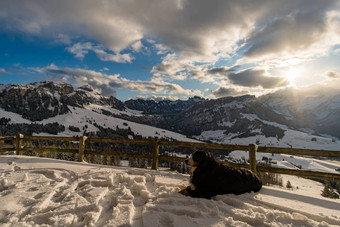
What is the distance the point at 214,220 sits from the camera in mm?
3375

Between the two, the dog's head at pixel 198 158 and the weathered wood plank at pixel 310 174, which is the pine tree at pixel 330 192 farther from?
the dog's head at pixel 198 158

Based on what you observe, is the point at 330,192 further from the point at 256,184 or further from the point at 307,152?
the point at 256,184

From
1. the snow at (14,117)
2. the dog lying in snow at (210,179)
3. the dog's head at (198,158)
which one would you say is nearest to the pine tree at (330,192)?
the dog lying in snow at (210,179)

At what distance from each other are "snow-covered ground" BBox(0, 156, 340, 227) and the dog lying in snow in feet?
0.55

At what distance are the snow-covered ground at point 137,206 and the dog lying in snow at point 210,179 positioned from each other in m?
0.17

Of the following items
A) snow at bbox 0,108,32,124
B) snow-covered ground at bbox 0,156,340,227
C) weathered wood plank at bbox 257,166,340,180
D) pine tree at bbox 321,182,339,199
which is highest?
snow at bbox 0,108,32,124

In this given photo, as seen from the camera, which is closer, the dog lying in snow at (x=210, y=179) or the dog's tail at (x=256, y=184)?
the dog lying in snow at (x=210, y=179)

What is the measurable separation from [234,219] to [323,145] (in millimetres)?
248771

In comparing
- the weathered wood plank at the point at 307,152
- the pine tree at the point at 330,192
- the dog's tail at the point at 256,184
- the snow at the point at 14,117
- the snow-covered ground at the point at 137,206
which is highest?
the snow at the point at 14,117

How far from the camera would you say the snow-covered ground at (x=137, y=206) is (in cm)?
328

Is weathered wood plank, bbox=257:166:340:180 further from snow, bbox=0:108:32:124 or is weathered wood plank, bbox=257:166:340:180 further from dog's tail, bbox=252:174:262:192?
snow, bbox=0:108:32:124

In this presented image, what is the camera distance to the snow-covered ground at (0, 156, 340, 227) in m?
3.28

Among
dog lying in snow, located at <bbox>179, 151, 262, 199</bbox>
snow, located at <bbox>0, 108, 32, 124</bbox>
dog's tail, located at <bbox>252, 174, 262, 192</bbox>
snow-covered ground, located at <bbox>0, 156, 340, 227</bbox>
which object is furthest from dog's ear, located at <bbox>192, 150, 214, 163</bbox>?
snow, located at <bbox>0, 108, 32, 124</bbox>

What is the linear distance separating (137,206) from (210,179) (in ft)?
5.48
